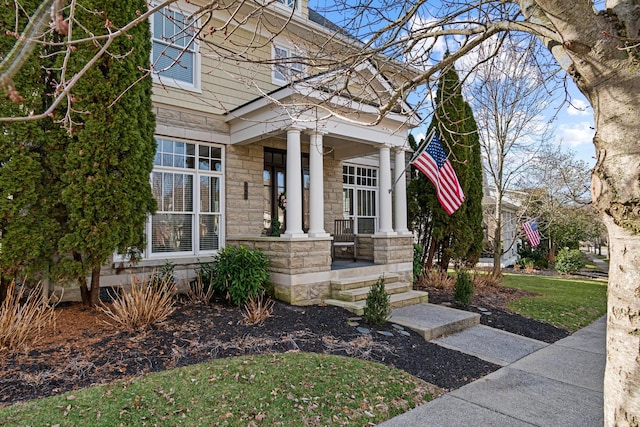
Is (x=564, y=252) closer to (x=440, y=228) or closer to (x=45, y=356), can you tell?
(x=440, y=228)

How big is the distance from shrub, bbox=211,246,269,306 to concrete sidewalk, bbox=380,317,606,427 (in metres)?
3.72

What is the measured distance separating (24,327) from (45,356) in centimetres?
51

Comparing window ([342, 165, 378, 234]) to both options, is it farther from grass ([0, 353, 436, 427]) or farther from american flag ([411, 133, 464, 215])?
grass ([0, 353, 436, 427])

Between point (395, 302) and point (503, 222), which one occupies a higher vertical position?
point (503, 222)

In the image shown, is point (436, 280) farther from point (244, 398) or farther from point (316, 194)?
point (244, 398)

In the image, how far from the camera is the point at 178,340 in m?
5.03

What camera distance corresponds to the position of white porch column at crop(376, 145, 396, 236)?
28.8 feet

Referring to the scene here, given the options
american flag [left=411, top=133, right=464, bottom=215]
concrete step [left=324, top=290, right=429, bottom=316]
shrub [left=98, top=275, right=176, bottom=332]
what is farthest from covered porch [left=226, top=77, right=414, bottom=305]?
shrub [left=98, top=275, right=176, bottom=332]

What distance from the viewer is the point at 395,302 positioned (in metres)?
7.61

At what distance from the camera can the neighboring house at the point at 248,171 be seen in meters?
7.42

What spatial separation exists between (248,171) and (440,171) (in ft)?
13.9

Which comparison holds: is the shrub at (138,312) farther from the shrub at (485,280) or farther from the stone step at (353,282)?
the shrub at (485,280)

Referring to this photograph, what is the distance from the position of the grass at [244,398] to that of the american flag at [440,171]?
15.3 ft

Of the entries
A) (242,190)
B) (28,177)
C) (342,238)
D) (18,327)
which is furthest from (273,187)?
(18,327)
